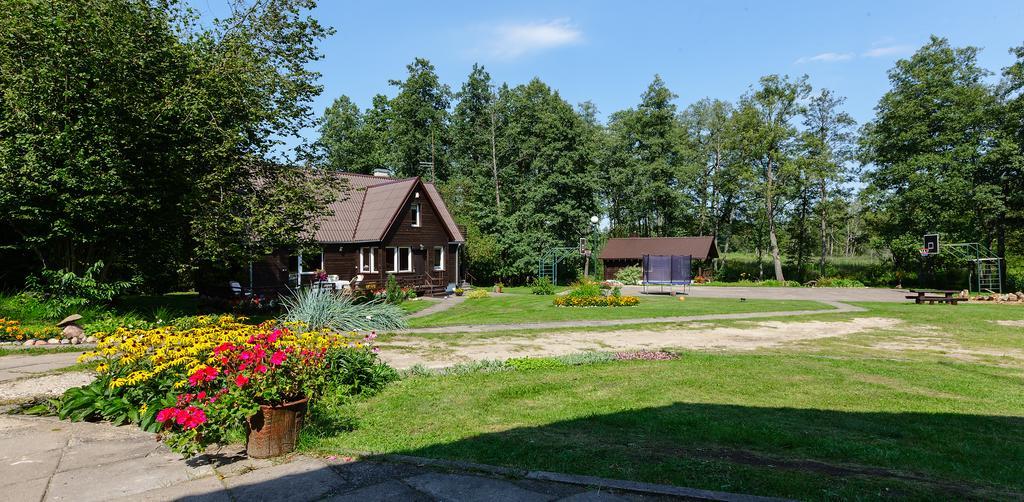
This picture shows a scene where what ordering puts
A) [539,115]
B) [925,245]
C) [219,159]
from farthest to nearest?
[539,115], [925,245], [219,159]

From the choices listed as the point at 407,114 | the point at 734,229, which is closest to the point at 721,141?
the point at 734,229

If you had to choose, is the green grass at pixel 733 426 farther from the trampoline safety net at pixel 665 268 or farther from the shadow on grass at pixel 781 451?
the trampoline safety net at pixel 665 268

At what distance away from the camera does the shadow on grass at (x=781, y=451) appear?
160 inches

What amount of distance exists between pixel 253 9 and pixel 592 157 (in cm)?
3489

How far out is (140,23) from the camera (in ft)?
42.9

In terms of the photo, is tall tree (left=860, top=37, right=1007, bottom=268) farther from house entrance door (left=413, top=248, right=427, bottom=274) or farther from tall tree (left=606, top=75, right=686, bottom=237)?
house entrance door (left=413, top=248, right=427, bottom=274)

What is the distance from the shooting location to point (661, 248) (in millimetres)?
48750

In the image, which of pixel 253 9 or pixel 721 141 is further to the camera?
pixel 721 141

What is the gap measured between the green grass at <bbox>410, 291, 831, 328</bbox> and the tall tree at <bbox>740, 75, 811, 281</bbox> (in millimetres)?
28552

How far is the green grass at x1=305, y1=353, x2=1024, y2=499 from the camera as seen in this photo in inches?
168

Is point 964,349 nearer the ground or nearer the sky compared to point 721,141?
nearer the ground

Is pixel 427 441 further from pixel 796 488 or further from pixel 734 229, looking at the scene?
pixel 734 229

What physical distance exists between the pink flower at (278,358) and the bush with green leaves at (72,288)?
10.7 m

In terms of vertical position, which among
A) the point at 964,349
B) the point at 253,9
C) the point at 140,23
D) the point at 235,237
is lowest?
the point at 964,349
